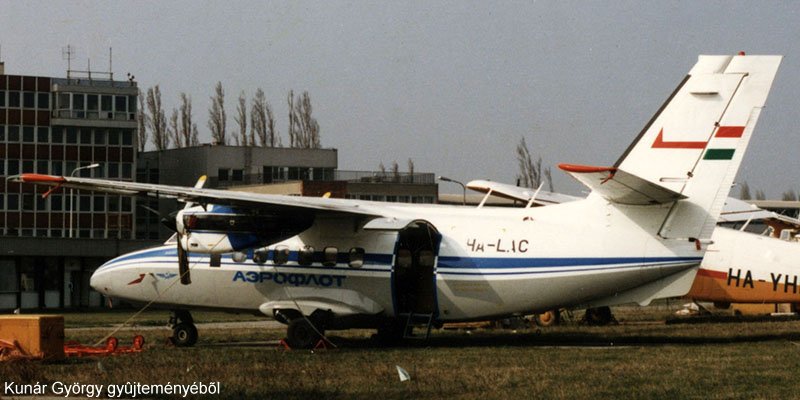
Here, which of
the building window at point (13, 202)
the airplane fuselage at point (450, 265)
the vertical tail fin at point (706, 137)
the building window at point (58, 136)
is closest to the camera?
the vertical tail fin at point (706, 137)

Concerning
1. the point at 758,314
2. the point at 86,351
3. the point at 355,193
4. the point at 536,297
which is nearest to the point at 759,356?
the point at 536,297

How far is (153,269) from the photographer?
27.8m

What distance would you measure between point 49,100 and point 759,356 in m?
62.3

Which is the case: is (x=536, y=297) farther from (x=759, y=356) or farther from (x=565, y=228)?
(x=759, y=356)

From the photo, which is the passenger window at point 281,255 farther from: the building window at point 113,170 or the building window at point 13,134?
the building window at point 13,134

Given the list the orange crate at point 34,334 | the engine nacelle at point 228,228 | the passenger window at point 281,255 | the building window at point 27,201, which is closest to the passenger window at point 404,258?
the engine nacelle at point 228,228

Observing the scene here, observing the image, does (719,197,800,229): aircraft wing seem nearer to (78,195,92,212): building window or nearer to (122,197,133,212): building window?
(122,197,133,212): building window

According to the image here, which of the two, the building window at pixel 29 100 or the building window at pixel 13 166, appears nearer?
the building window at pixel 13 166

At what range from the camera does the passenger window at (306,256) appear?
1020 inches

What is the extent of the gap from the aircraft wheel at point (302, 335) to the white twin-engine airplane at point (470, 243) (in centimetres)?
3

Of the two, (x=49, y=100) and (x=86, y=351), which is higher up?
(x=49, y=100)

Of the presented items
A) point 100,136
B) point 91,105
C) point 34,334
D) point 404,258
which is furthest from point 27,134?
point 34,334

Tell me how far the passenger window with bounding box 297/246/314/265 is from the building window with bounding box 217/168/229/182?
5239 cm

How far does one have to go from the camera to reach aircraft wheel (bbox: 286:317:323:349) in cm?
2516
